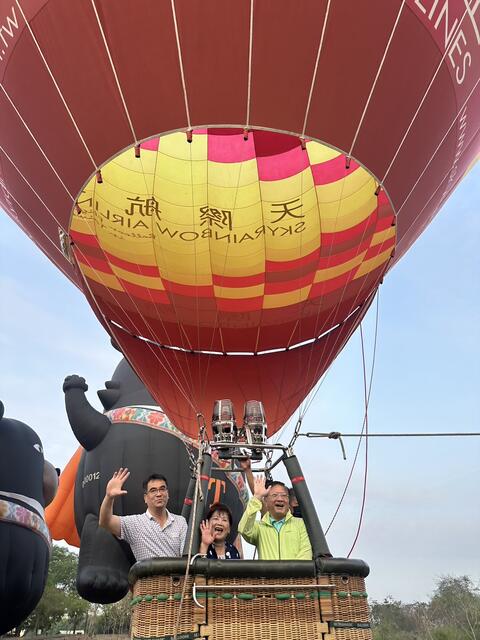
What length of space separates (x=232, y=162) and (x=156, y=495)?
11.0 feet

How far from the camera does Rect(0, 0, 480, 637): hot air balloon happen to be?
3.41 metres

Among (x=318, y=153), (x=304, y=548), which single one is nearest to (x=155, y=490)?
(x=304, y=548)

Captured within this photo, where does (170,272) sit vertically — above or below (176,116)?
above

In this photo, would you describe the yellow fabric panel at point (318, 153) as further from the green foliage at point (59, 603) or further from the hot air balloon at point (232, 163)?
the green foliage at point (59, 603)

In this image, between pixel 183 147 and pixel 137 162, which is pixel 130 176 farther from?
pixel 183 147

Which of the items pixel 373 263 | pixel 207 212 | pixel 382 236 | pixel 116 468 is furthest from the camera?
pixel 116 468

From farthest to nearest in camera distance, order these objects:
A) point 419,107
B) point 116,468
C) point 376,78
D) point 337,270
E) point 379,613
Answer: point 379,613, point 116,468, point 337,270, point 419,107, point 376,78

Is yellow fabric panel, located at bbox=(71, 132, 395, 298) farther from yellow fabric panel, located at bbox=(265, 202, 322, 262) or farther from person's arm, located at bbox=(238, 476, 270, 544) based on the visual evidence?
person's arm, located at bbox=(238, 476, 270, 544)

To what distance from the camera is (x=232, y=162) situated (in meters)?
5.38

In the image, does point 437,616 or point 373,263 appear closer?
point 373,263

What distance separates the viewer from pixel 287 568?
2088 millimetres

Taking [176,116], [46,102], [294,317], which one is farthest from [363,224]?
[46,102]

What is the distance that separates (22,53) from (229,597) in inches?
128

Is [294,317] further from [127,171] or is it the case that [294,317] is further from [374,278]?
[127,171]
